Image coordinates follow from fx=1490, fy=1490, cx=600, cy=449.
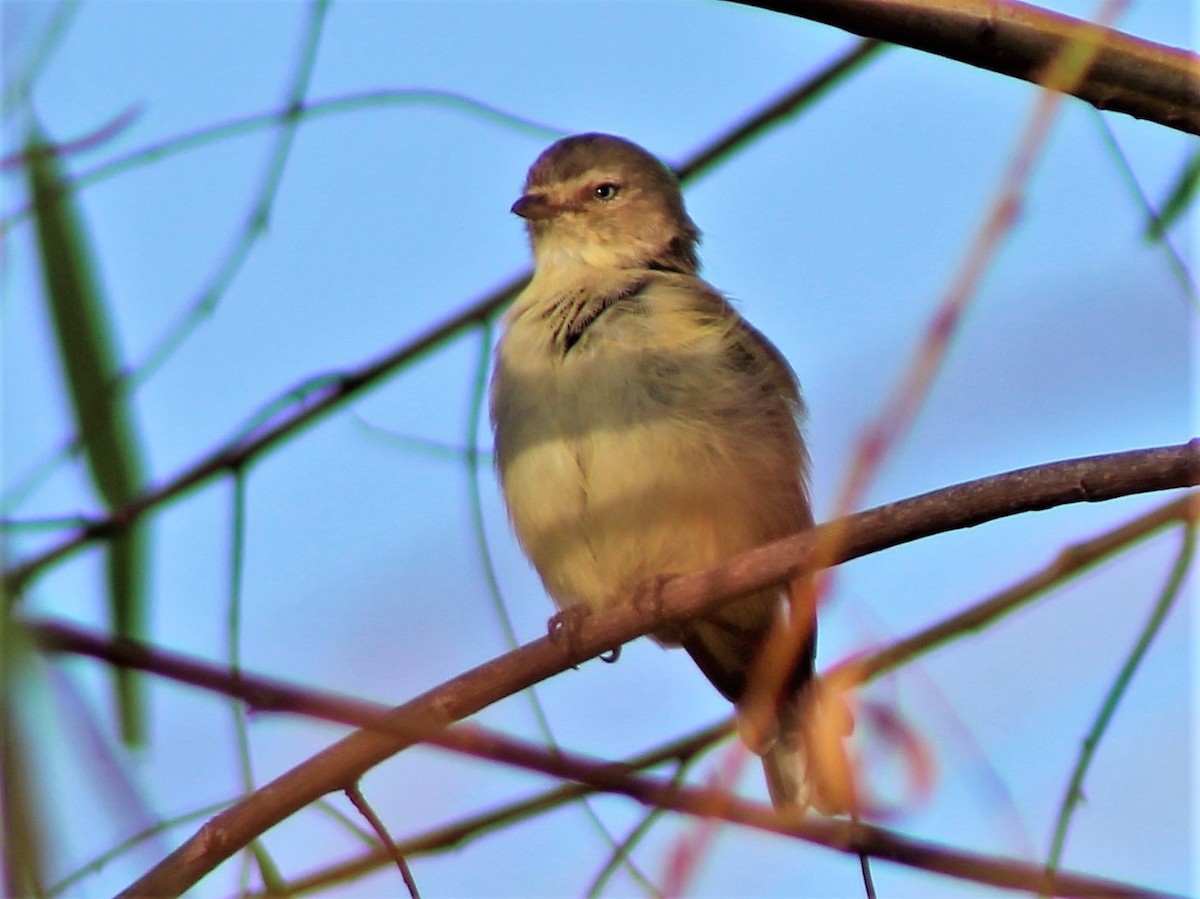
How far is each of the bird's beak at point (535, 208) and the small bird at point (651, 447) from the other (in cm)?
25

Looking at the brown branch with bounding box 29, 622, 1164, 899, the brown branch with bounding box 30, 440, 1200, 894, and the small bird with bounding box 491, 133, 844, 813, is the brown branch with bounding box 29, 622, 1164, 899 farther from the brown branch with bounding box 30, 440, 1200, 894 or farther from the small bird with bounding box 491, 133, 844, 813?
the small bird with bounding box 491, 133, 844, 813

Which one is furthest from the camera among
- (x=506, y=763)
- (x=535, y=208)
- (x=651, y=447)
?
(x=535, y=208)

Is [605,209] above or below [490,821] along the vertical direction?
above

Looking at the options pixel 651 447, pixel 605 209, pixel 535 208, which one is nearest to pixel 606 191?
pixel 605 209

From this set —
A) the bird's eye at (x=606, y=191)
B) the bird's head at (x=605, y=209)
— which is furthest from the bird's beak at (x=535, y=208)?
the bird's eye at (x=606, y=191)

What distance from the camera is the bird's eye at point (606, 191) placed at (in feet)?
19.9

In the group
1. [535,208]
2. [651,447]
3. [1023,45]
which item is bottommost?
[1023,45]

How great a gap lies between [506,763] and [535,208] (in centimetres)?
384

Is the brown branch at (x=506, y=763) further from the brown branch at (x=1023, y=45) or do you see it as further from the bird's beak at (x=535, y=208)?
the bird's beak at (x=535, y=208)

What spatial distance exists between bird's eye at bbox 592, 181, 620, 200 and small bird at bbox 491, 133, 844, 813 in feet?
1.50

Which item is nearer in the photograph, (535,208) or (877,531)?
(877,531)

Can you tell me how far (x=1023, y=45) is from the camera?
8.23 feet

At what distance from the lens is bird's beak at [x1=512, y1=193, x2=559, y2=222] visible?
19.2ft

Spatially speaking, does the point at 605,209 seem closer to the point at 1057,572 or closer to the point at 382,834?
the point at 1057,572
